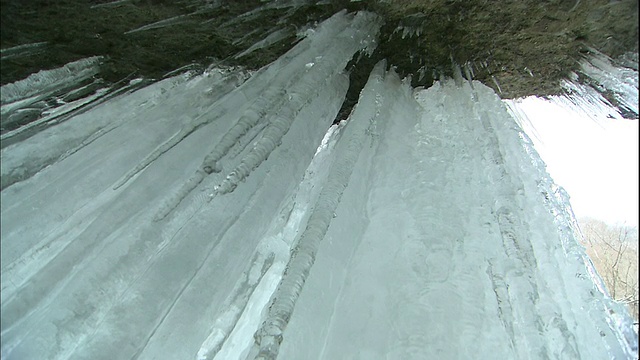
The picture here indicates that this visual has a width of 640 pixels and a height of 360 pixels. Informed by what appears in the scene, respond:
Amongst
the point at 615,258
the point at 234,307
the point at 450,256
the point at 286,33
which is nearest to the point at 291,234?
the point at 234,307

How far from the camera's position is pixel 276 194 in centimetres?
126

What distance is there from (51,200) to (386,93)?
905 mm

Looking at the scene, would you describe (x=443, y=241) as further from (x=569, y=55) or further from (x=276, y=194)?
(x=569, y=55)

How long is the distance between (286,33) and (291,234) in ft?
1.85

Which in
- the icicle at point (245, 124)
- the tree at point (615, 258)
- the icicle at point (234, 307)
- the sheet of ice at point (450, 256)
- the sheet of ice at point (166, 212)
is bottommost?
the tree at point (615, 258)

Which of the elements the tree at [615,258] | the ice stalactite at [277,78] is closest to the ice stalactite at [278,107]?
the ice stalactite at [277,78]

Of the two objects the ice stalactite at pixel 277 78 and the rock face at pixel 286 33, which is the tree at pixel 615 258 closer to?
the rock face at pixel 286 33

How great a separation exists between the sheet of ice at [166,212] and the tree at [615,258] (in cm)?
108

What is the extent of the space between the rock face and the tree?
65 cm

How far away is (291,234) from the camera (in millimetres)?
1254

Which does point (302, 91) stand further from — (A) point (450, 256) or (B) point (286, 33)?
(A) point (450, 256)

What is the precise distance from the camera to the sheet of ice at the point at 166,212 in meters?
0.92

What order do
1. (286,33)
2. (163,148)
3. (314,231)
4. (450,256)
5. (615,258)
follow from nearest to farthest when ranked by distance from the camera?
(314,231) → (163,148) → (450,256) → (286,33) → (615,258)

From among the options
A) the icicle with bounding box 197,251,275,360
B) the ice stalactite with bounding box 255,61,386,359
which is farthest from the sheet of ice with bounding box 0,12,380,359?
the ice stalactite with bounding box 255,61,386,359
